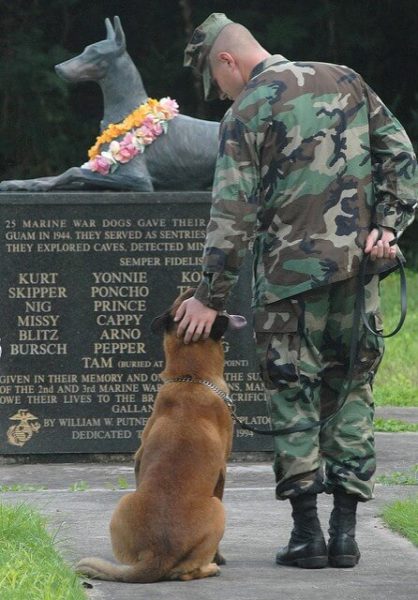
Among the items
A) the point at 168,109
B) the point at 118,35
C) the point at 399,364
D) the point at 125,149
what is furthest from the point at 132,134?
the point at 399,364

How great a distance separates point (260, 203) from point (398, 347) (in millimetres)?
6640

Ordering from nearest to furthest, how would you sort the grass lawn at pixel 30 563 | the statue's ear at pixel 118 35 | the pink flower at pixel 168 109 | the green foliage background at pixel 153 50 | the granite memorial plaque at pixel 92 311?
the grass lawn at pixel 30 563 < the granite memorial plaque at pixel 92 311 < the pink flower at pixel 168 109 < the statue's ear at pixel 118 35 < the green foliage background at pixel 153 50

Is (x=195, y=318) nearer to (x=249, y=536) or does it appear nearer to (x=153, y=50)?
(x=249, y=536)

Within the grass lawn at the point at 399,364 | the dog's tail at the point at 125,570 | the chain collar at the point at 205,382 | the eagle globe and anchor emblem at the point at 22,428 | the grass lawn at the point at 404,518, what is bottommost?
the grass lawn at the point at 399,364

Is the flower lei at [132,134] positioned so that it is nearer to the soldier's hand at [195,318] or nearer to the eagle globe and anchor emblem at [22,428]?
the eagle globe and anchor emblem at [22,428]

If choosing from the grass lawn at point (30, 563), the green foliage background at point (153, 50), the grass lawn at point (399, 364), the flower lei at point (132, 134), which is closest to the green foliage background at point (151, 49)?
the green foliage background at point (153, 50)

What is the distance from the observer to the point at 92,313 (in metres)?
6.75

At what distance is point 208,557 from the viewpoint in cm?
423

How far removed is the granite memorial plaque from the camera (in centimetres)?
672

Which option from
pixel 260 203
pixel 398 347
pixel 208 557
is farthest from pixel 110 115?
pixel 398 347

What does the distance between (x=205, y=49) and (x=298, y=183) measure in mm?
609

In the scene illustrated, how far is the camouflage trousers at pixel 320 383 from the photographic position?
444 cm

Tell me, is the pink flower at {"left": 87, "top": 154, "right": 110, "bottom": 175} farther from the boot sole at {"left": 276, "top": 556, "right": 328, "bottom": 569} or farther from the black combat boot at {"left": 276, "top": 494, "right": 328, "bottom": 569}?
the boot sole at {"left": 276, "top": 556, "right": 328, "bottom": 569}

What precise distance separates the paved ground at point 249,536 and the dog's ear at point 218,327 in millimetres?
771
